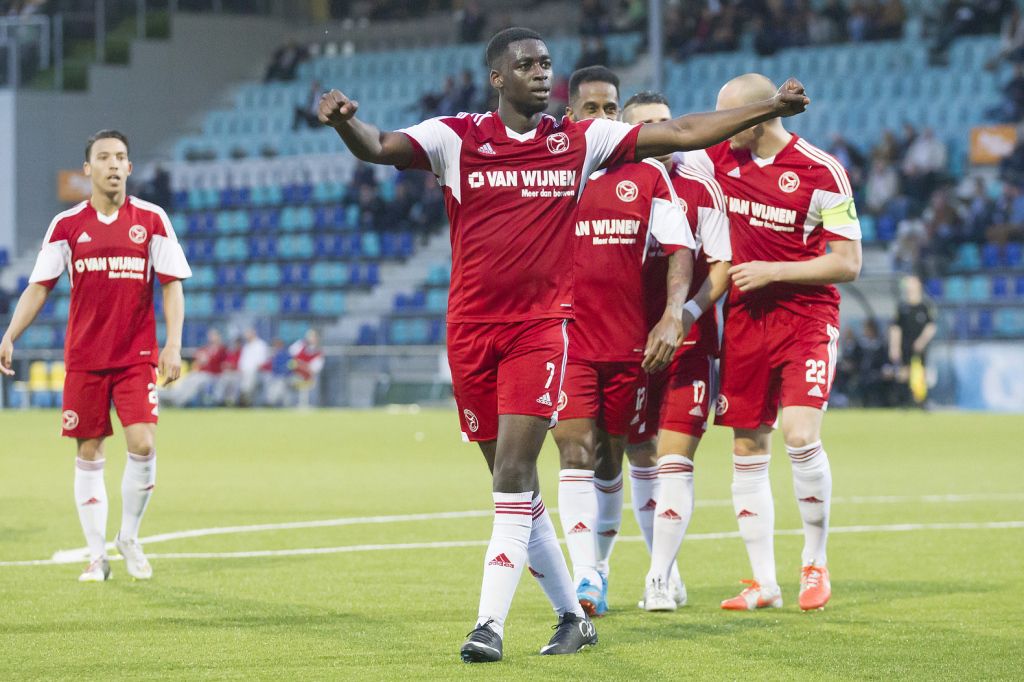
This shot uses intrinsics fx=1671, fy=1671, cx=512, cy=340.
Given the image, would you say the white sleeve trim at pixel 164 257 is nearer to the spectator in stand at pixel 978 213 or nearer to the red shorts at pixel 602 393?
the red shorts at pixel 602 393

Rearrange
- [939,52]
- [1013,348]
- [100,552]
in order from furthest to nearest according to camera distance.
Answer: [939,52]
[1013,348]
[100,552]

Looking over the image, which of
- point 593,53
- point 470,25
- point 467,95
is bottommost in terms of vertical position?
point 467,95

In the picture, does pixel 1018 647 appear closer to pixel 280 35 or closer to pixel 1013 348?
pixel 1013 348

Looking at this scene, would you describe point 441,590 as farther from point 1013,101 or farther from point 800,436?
point 1013,101

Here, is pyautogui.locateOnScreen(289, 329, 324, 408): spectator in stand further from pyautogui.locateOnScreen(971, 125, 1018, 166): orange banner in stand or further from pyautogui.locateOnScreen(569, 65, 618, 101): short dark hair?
pyautogui.locateOnScreen(569, 65, 618, 101): short dark hair

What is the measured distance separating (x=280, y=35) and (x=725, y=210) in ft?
121

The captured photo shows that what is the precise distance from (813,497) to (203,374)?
26.5m

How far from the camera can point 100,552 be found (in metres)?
8.55

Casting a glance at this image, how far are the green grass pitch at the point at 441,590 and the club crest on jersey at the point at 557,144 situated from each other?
186 centimetres

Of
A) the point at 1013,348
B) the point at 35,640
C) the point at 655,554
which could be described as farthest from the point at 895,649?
the point at 1013,348

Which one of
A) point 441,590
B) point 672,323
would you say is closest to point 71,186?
point 441,590

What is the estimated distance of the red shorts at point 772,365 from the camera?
750 cm

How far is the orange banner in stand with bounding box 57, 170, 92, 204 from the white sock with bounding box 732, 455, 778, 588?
33.8 meters

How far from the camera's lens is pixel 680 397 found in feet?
24.7
